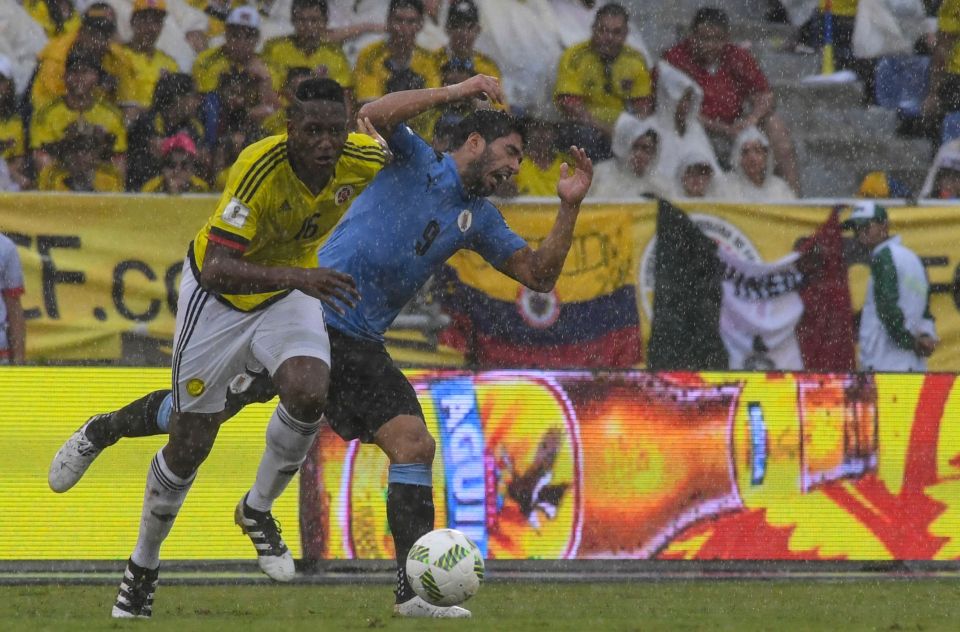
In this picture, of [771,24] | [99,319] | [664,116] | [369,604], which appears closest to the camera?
[369,604]

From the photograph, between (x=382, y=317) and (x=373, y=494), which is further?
(x=373, y=494)

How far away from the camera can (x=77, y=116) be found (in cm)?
1212

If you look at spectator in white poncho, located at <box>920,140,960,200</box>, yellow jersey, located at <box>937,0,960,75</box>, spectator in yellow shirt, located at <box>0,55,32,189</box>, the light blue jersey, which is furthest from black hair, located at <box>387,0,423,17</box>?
the light blue jersey

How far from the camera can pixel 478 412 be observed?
9398 mm

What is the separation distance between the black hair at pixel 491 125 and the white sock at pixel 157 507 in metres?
1.93

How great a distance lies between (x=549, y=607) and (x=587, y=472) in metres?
2.00

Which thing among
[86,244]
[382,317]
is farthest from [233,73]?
[382,317]

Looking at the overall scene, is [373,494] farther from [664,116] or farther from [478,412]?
[664,116]

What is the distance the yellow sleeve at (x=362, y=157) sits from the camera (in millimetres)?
6641

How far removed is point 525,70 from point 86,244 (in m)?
4.29

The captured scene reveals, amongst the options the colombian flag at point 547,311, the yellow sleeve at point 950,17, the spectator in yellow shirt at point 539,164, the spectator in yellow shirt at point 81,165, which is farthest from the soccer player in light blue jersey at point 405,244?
the yellow sleeve at point 950,17

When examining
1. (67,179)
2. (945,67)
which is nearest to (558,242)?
(67,179)

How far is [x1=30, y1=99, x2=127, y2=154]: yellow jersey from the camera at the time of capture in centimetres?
1212

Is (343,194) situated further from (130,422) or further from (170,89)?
(170,89)
